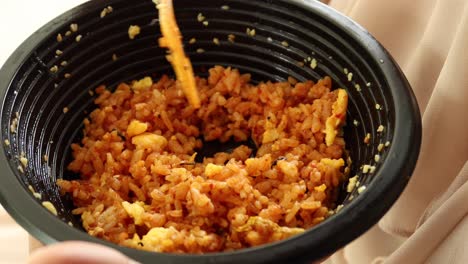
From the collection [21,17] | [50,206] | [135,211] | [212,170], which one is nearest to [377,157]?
[212,170]

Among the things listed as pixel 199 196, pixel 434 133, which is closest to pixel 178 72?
pixel 199 196

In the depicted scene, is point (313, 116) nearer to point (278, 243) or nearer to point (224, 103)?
point (224, 103)

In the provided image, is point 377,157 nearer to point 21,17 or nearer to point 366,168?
point 366,168

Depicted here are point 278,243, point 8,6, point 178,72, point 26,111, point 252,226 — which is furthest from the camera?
point 8,6

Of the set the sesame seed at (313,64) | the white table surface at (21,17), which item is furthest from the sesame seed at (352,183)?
the white table surface at (21,17)

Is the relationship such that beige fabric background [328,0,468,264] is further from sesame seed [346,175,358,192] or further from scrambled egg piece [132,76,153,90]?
scrambled egg piece [132,76,153,90]

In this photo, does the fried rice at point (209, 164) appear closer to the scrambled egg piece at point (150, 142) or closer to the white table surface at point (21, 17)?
the scrambled egg piece at point (150, 142)
